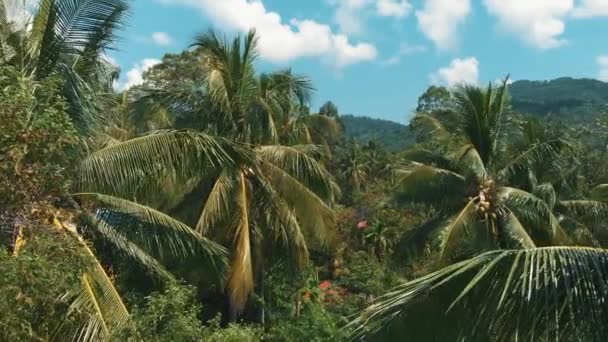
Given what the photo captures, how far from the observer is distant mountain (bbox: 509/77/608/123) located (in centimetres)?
7790

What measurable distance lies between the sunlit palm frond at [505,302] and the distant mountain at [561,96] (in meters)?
68.2

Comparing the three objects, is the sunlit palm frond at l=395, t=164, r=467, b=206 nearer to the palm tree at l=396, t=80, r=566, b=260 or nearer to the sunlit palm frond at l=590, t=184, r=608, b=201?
the palm tree at l=396, t=80, r=566, b=260

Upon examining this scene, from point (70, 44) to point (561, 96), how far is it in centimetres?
10884

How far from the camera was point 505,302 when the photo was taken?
13.0 ft

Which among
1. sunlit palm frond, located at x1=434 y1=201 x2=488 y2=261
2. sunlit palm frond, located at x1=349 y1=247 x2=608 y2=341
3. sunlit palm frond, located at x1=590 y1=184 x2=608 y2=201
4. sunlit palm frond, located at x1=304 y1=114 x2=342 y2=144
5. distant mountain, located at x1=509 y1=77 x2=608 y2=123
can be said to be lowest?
sunlit palm frond, located at x1=434 y1=201 x2=488 y2=261

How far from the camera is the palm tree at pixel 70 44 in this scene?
8.50 m

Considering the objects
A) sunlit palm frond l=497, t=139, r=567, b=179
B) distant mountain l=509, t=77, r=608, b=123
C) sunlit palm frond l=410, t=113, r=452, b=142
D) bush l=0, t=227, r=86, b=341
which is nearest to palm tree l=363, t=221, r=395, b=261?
sunlit palm frond l=410, t=113, r=452, b=142

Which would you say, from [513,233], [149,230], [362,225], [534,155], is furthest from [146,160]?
[362,225]

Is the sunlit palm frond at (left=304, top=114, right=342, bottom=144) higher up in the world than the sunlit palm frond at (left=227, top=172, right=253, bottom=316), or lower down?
higher up

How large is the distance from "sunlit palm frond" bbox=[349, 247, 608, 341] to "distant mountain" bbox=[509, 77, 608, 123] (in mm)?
68188

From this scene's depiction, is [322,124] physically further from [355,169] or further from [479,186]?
[355,169]

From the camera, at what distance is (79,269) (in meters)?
6.07

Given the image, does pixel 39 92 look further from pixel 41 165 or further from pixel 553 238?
pixel 553 238

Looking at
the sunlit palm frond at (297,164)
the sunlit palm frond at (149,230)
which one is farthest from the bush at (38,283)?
the sunlit palm frond at (297,164)
